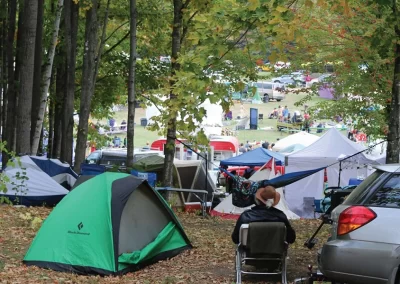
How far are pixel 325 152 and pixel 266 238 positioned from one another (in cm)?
→ 1459

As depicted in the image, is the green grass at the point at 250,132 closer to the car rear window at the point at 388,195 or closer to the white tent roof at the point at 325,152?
the white tent roof at the point at 325,152

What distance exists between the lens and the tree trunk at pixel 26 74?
1614 cm

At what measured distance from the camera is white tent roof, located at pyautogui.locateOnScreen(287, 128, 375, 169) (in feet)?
74.1

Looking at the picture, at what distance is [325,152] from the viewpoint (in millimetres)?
22906

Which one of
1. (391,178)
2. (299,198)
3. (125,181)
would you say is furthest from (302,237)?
(299,198)

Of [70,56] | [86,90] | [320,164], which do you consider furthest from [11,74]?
[320,164]

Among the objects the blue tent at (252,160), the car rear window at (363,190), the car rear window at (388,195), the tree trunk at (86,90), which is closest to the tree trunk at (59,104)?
the tree trunk at (86,90)

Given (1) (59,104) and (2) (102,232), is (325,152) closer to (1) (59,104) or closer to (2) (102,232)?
(1) (59,104)

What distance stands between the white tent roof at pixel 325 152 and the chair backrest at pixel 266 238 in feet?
46.1

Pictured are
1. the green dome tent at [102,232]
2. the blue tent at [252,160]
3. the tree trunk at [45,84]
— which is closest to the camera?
the green dome tent at [102,232]

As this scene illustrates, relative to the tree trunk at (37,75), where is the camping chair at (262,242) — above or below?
below

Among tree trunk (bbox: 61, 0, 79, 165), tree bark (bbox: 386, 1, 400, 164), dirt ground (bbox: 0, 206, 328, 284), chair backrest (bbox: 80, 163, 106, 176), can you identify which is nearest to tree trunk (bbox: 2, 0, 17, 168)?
tree trunk (bbox: 61, 0, 79, 165)

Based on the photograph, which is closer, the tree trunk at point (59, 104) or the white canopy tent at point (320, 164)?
the white canopy tent at point (320, 164)

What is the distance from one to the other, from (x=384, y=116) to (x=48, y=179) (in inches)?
476
